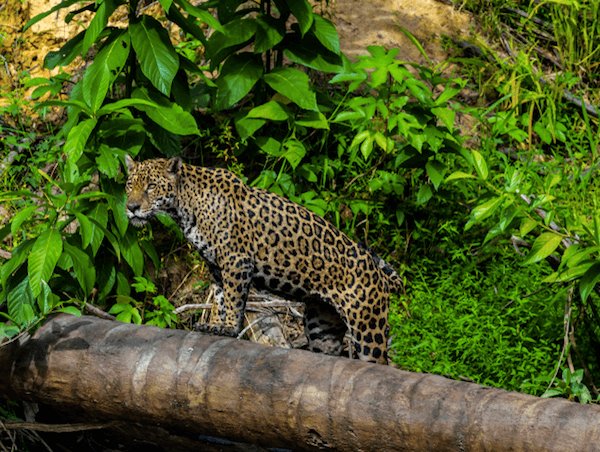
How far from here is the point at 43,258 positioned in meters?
6.48

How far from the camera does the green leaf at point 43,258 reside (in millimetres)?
6348

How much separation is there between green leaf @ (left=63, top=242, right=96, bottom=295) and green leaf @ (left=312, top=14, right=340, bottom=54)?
2421 millimetres

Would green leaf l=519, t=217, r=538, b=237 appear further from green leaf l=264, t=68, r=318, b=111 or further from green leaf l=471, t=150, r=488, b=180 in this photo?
green leaf l=264, t=68, r=318, b=111

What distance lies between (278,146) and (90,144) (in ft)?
5.18

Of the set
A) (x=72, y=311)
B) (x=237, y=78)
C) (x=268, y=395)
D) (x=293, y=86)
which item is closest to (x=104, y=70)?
(x=237, y=78)

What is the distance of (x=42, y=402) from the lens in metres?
6.25

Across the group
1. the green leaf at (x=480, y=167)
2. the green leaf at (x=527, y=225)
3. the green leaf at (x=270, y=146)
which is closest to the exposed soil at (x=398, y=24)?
the green leaf at (x=270, y=146)

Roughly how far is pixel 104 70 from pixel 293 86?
148cm

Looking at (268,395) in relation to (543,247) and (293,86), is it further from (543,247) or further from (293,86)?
(293,86)

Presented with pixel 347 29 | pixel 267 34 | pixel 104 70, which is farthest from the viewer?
pixel 347 29

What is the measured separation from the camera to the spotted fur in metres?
6.78

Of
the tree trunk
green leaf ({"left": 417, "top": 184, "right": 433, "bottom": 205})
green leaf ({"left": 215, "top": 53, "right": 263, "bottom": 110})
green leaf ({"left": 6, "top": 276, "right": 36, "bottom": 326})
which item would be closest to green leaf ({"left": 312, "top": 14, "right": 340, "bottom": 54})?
green leaf ({"left": 215, "top": 53, "right": 263, "bottom": 110})

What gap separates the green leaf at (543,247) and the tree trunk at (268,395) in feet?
5.69

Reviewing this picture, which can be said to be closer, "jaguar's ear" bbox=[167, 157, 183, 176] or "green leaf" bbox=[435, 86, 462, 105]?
"jaguar's ear" bbox=[167, 157, 183, 176]
